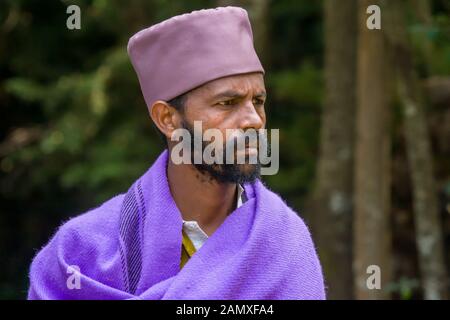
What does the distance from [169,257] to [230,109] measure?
51cm

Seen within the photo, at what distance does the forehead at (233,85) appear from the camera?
9.18 feet

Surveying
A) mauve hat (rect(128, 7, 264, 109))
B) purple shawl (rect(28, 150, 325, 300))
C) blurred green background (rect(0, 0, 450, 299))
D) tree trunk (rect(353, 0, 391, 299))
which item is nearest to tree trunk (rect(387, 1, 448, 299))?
tree trunk (rect(353, 0, 391, 299))

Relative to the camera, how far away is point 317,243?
6.95m

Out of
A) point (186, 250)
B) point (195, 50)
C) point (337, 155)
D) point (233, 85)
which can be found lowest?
point (337, 155)

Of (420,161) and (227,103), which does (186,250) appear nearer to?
(227,103)

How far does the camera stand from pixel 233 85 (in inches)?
110

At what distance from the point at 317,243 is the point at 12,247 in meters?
4.80

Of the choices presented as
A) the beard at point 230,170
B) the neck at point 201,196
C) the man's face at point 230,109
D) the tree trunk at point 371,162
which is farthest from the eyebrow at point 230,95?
the tree trunk at point 371,162

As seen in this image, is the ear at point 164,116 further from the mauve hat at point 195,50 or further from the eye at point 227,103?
the eye at point 227,103

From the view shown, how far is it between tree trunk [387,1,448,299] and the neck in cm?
343

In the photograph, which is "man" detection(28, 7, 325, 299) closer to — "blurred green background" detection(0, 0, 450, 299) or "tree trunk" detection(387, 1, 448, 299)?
"tree trunk" detection(387, 1, 448, 299)

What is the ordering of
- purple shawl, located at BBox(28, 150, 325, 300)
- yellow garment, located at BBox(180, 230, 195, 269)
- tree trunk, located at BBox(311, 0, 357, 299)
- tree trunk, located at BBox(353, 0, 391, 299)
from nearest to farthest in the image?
1. purple shawl, located at BBox(28, 150, 325, 300)
2. yellow garment, located at BBox(180, 230, 195, 269)
3. tree trunk, located at BBox(353, 0, 391, 299)
4. tree trunk, located at BBox(311, 0, 357, 299)

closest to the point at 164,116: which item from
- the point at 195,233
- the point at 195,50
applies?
the point at 195,50

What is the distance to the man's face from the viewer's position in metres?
2.79
